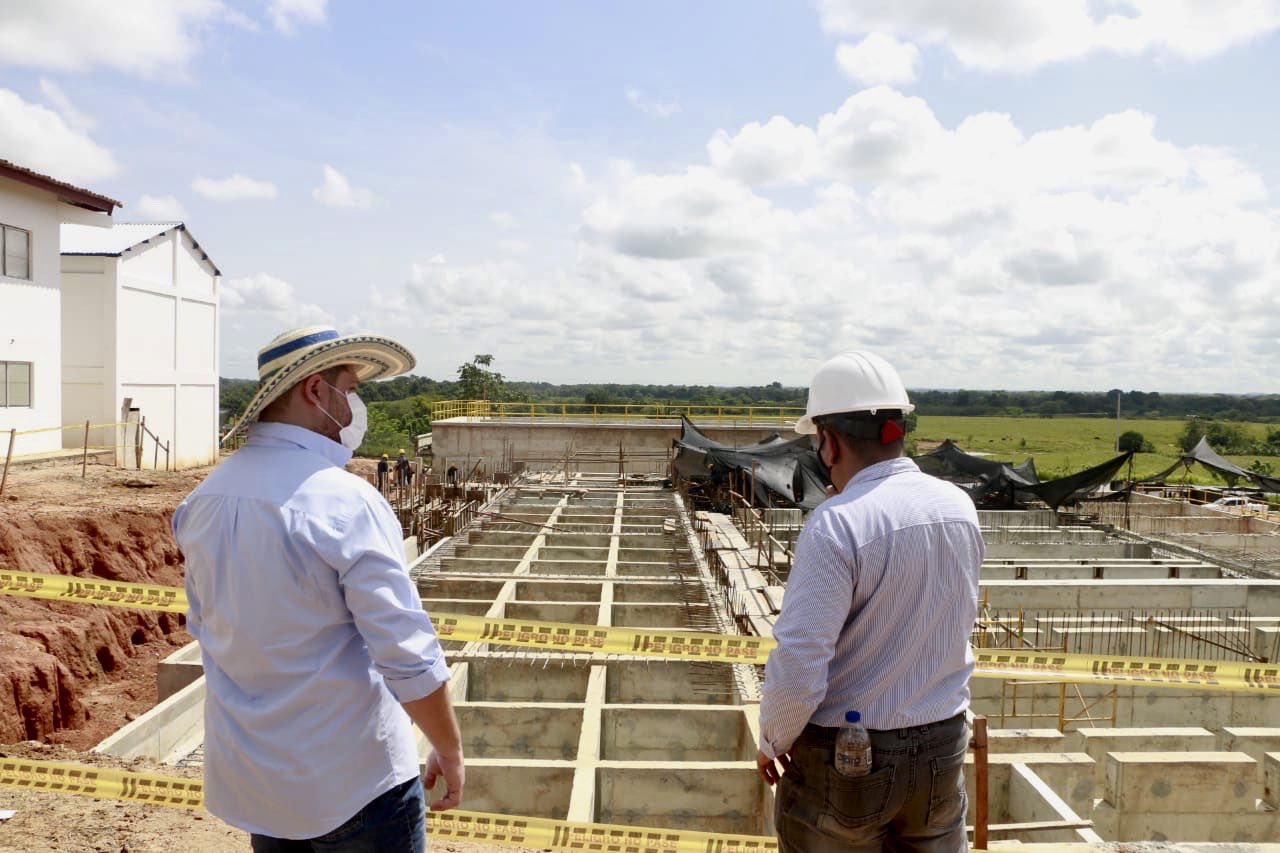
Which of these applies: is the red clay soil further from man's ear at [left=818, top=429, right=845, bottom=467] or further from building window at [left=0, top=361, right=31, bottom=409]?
man's ear at [left=818, top=429, right=845, bottom=467]

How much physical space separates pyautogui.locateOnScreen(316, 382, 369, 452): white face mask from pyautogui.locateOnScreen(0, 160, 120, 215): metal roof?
17.7 m

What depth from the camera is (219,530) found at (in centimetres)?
187

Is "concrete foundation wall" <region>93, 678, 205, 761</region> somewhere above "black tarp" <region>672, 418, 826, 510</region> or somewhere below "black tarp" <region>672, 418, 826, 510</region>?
below

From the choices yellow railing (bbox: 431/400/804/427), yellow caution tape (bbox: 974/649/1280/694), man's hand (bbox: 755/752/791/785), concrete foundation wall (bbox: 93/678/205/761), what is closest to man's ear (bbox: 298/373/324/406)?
man's hand (bbox: 755/752/791/785)

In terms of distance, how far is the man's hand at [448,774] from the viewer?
2.00 meters

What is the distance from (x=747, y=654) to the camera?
14.2 feet

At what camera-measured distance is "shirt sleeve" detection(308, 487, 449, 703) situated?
5.93ft

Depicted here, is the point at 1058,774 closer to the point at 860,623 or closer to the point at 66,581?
the point at 860,623

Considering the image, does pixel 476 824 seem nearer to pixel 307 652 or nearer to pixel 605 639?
pixel 605 639

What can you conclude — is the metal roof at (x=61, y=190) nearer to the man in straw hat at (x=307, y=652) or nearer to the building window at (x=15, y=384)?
the building window at (x=15, y=384)

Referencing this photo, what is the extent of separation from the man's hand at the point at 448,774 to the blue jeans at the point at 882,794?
0.89 m

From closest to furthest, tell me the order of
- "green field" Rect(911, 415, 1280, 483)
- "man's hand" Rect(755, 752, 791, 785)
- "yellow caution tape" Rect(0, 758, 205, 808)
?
"man's hand" Rect(755, 752, 791, 785) < "yellow caution tape" Rect(0, 758, 205, 808) < "green field" Rect(911, 415, 1280, 483)

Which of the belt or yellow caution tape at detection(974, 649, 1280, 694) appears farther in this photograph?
yellow caution tape at detection(974, 649, 1280, 694)

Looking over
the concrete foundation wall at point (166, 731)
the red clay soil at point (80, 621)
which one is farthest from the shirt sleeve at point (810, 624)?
the red clay soil at point (80, 621)
